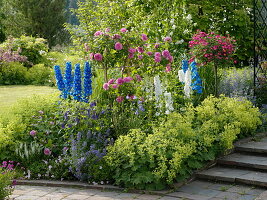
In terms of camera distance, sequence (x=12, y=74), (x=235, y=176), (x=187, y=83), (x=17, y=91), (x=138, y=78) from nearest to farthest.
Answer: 1. (x=235, y=176)
2. (x=138, y=78)
3. (x=187, y=83)
4. (x=17, y=91)
5. (x=12, y=74)

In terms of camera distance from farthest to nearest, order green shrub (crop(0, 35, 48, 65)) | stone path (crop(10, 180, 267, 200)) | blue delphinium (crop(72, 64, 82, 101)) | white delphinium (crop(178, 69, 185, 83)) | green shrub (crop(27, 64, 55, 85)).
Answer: green shrub (crop(0, 35, 48, 65)), green shrub (crop(27, 64, 55, 85)), white delphinium (crop(178, 69, 185, 83)), blue delphinium (crop(72, 64, 82, 101)), stone path (crop(10, 180, 267, 200))

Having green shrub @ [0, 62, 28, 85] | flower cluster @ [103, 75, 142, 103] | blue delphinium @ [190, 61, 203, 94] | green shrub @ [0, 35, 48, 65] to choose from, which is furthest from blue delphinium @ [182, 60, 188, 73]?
green shrub @ [0, 35, 48, 65]

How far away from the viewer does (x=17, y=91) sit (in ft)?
38.7

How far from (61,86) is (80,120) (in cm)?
107

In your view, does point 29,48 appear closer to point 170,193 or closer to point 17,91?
point 17,91

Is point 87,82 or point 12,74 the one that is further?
point 12,74

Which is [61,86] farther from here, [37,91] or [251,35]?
[251,35]

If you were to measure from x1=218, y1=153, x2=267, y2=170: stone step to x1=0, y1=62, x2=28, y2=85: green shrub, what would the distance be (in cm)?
903

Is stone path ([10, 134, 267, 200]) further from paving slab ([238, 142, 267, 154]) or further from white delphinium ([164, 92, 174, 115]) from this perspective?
white delphinium ([164, 92, 174, 115])

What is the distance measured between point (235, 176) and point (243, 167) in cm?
39

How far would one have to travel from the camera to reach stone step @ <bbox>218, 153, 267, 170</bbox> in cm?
553

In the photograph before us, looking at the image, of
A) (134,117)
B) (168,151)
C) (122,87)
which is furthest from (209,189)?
(122,87)

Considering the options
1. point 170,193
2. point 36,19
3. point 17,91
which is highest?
point 36,19

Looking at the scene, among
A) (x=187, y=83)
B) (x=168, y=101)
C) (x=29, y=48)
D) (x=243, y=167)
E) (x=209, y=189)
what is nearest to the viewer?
(x=209, y=189)
